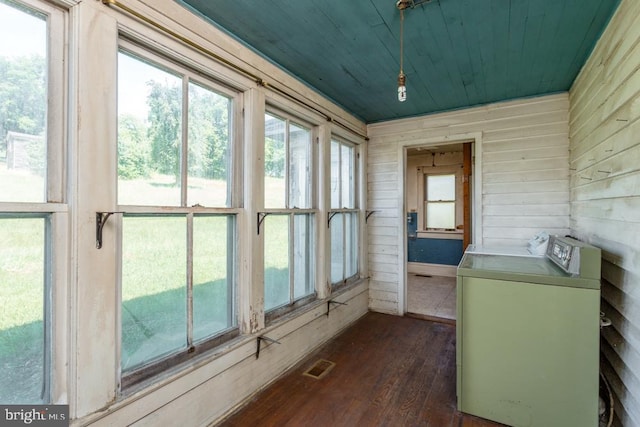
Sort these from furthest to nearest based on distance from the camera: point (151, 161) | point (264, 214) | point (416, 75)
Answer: point (416, 75) < point (264, 214) < point (151, 161)

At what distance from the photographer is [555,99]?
9.27 ft

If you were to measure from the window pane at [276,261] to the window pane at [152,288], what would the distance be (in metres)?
0.67

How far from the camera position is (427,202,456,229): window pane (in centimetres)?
592

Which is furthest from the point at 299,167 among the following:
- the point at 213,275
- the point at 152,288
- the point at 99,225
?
the point at 99,225

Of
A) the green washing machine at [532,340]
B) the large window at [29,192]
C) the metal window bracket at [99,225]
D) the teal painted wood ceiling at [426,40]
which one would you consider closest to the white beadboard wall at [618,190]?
the green washing machine at [532,340]

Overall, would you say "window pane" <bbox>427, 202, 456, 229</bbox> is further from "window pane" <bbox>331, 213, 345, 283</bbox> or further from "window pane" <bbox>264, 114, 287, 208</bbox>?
"window pane" <bbox>264, 114, 287, 208</bbox>

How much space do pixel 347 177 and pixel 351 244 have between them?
0.80 meters

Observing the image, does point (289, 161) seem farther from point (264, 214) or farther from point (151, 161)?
point (151, 161)

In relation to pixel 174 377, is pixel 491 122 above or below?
above

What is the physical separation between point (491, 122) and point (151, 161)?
316 cm

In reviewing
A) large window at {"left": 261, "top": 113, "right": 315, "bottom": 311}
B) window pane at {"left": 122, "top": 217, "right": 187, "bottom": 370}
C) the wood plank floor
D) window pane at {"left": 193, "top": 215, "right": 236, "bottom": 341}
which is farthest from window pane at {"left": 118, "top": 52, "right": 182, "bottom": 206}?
the wood plank floor

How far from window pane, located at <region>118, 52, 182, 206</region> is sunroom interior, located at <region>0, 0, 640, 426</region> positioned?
10 millimetres

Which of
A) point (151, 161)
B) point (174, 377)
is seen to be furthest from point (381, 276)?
point (151, 161)

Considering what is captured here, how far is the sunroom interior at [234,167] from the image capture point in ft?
3.91
